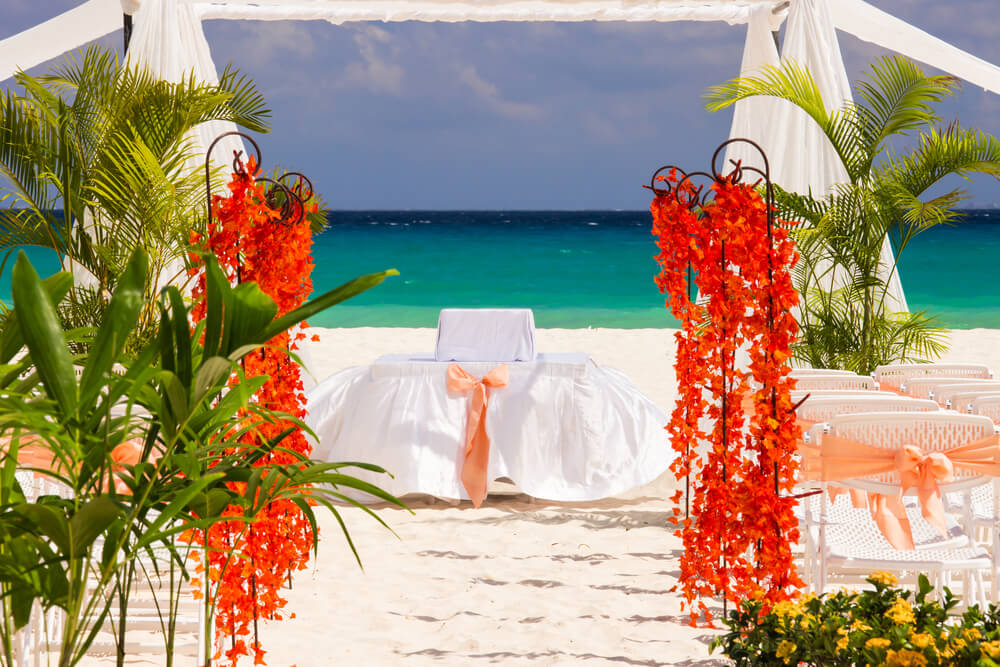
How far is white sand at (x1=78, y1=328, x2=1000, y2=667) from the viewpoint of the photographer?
3.49m

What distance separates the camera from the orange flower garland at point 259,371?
3221 millimetres

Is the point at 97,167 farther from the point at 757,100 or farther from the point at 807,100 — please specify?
the point at 757,100

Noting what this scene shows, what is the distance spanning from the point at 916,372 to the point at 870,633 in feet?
11.2

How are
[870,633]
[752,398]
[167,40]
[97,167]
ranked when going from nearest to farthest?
Answer: [870,633] < [752,398] < [97,167] < [167,40]

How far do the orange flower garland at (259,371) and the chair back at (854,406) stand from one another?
75.7 inches

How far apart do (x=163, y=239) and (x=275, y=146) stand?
32.6 meters

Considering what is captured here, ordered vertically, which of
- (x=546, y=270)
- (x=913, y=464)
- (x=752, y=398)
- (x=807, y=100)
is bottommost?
(x=913, y=464)

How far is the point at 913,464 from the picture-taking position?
10.1ft

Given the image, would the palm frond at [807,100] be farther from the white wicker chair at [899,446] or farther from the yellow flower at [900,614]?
the yellow flower at [900,614]

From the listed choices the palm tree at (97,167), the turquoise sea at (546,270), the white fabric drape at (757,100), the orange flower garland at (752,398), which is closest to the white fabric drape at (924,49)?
the white fabric drape at (757,100)

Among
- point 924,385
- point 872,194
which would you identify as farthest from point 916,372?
point 872,194

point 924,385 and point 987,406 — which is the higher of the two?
point 924,385

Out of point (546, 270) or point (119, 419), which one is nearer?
point (119, 419)

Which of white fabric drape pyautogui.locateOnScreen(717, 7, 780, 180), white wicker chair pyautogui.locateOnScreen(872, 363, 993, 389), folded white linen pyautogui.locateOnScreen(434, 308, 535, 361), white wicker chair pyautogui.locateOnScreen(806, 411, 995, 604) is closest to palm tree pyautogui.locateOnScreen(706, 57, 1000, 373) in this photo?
white fabric drape pyautogui.locateOnScreen(717, 7, 780, 180)
